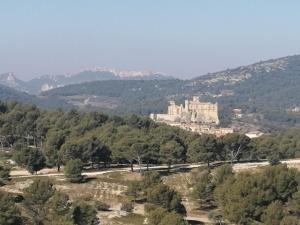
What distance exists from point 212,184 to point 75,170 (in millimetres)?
17840

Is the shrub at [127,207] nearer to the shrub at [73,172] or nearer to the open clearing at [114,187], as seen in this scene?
the open clearing at [114,187]

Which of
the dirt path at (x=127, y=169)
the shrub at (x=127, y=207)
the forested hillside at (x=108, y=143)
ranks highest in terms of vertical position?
the forested hillside at (x=108, y=143)

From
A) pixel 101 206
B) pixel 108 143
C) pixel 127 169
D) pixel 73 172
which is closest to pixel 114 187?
pixel 73 172

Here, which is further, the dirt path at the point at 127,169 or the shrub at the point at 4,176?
the dirt path at the point at 127,169

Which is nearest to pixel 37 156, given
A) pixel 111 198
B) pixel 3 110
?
pixel 111 198

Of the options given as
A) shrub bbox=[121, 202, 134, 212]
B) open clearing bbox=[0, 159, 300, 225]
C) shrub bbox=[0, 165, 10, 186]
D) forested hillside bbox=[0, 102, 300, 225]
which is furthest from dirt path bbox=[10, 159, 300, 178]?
shrub bbox=[121, 202, 134, 212]

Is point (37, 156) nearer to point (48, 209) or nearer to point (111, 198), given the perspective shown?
point (111, 198)

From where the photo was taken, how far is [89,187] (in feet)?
259

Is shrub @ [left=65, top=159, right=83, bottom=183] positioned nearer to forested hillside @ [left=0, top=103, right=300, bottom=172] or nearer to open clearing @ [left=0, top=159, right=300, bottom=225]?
open clearing @ [left=0, top=159, right=300, bottom=225]

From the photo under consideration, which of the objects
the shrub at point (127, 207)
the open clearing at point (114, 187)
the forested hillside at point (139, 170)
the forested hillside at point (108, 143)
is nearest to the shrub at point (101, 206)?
the forested hillside at point (139, 170)

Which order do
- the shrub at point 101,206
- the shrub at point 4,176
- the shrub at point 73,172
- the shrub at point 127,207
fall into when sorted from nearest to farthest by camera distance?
1. the shrub at point 127,207
2. the shrub at point 101,206
3. the shrub at point 4,176
4. the shrub at point 73,172

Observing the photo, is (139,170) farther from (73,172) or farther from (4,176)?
(4,176)

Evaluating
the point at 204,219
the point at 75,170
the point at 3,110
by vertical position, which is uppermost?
the point at 3,110

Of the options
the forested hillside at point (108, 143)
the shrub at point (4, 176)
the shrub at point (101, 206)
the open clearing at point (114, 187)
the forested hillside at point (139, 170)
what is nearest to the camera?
the forested hillside at point (139, 170)
